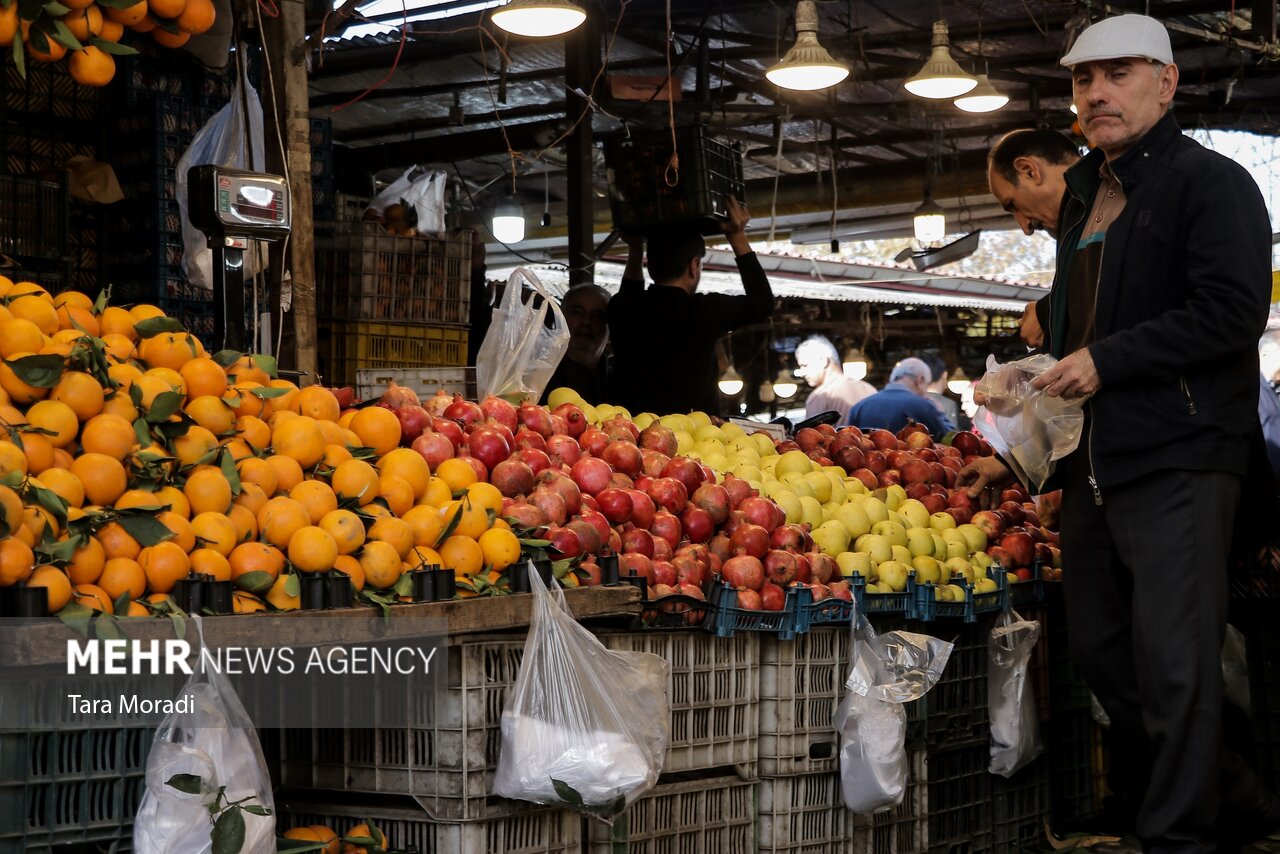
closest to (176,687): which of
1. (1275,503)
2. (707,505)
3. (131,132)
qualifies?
(707,505)

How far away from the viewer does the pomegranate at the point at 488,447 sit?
349 cm

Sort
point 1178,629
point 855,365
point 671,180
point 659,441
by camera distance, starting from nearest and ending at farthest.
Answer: point 1178,629
point 659,441
point 671,180
point 855,365

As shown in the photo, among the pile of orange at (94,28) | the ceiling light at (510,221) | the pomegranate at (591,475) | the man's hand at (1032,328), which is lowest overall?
the pomegranate at (591,475)

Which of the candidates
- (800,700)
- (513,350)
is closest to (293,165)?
(513,350)

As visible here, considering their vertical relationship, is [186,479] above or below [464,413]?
below

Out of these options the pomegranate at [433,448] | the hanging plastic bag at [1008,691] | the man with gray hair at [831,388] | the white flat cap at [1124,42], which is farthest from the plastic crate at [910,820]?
the man with gray hair at [831,388]

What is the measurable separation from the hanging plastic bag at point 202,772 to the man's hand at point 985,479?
9.39 ft

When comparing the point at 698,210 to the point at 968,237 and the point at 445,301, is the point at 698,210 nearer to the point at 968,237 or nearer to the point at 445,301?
the point at 445,301

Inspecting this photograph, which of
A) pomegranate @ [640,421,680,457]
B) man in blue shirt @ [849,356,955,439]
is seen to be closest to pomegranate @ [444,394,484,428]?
pomegranate @ [640,421,680,457]

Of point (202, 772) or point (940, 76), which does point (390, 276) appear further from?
point (202, 772)

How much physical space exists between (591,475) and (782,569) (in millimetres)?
549

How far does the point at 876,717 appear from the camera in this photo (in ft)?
11.7

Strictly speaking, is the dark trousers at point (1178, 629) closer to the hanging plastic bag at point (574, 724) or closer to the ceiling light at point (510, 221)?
the hanging plastic bag at point (574, 724)

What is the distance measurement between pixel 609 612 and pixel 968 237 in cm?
933
